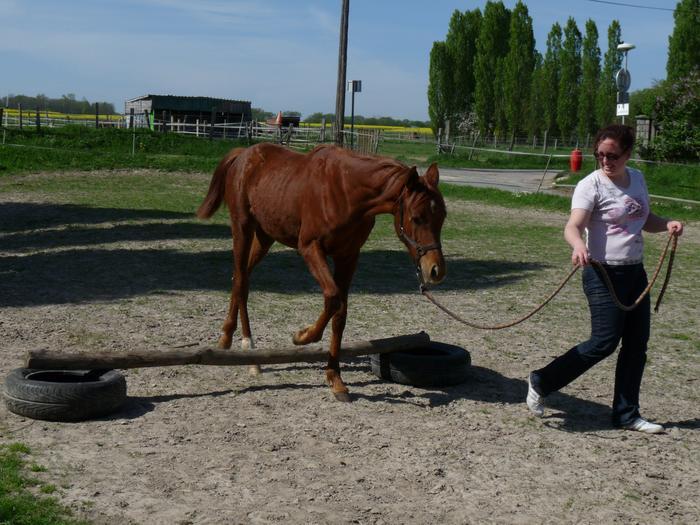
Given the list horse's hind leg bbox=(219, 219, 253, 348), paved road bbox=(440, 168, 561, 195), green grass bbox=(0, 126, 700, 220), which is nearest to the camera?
horse's hind leg bbox=(219, 219, 253, 348)

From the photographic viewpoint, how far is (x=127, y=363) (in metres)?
5.92

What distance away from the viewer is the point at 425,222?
5574 millimetres

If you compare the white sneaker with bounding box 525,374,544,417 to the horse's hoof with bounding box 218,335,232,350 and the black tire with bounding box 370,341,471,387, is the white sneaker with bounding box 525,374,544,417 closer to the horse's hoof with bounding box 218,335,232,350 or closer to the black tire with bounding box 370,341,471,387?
the black tire with bounding box 370,341,471,387

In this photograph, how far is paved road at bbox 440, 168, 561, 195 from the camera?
26.7 metres

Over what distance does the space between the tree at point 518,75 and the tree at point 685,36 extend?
34.4 feet

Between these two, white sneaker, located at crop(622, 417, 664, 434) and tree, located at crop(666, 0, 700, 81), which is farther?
tree, located at crop(666, 0, 700, 81)

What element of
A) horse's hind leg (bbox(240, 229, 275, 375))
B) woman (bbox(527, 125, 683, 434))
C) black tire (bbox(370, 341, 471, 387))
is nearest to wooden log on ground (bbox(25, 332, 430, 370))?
black tire (bbox(370, 341, 471, 387))

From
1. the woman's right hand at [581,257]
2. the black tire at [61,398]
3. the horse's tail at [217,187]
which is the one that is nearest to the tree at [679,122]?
the horse's tail at [217,187]

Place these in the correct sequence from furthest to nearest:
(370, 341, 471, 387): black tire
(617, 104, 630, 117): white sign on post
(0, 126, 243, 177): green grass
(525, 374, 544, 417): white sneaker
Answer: (0, 126, 243, 177): green grass, (617, 104, 630, 117): white sign on post, (370, 341, 471, 387): black tire, (525, 374, 544, 417): white sneaker

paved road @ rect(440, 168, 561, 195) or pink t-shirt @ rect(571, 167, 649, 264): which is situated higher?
pink t-shirt @ rect(571, 167, 649, 264)

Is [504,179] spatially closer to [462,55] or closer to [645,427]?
[645,427]

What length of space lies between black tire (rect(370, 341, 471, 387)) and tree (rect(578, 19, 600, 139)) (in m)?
60.4

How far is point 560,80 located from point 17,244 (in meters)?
57.1

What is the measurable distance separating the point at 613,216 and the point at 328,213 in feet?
6.45
